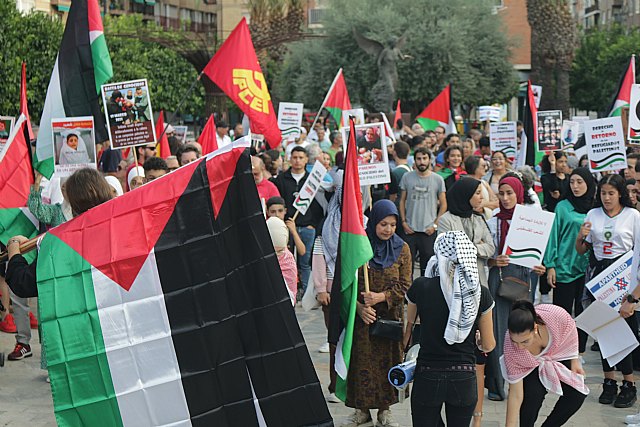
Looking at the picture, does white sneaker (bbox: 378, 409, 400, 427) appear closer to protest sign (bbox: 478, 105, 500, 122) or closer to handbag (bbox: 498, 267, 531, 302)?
handbag (bbox: 498, 267, 531, 302)

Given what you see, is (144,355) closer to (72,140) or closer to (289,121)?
(72,140)

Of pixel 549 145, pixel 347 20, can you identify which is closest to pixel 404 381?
pixel 549 145

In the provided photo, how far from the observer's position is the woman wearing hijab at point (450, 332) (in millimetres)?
5441

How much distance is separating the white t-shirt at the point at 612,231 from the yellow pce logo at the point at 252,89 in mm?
5385

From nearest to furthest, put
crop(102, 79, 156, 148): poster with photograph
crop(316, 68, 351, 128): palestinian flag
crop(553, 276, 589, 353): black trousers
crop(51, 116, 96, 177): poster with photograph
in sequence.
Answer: crop(553, 276, 589, 353): black trousers → crop(51, 116, 96, 177): poster with photograph → crop(102, 79, 156, 148): poster with photograph → crop(316, 68, 351, 128): palestinian flag

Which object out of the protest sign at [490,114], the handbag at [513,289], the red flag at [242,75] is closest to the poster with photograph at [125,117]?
the red flag at [242,75]

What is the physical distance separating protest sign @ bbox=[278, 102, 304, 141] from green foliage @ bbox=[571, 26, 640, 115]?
2888 centimetres

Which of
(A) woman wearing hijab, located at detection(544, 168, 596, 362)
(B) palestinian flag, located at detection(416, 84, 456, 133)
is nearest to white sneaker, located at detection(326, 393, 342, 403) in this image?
(A) woman wearing hijab, located at detection(544, 168, 596, 362)

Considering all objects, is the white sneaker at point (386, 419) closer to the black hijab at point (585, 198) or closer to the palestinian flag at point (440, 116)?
the black hijab at point (585, 198)

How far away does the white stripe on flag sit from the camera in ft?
14.4

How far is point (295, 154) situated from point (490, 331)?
6387mm

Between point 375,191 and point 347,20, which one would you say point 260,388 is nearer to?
point 375,191

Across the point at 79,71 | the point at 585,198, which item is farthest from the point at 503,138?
the point at 79,71

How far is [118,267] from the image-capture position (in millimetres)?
4457
